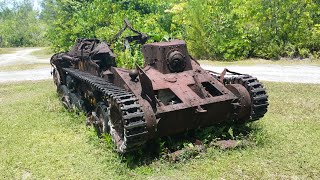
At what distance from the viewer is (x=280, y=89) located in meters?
12.3

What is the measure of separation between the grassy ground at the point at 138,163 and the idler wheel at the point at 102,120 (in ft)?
0.72

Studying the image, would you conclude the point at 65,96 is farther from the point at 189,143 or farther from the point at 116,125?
the point at 189,143

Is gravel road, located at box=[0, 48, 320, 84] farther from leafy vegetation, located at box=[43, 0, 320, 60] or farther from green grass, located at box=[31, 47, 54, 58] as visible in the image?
green grass, located at box=[31, 47, 54, 58]

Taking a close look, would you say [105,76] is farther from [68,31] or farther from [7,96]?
[68,31]

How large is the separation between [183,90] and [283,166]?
223 cm

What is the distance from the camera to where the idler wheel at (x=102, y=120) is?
22.8 feet

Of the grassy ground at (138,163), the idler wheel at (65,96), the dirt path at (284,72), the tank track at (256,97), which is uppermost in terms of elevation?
the tank track at (256,97)

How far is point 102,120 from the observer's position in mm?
7219

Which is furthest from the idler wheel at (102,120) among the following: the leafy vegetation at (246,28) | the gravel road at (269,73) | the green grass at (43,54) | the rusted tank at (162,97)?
the green grass at (43,54)

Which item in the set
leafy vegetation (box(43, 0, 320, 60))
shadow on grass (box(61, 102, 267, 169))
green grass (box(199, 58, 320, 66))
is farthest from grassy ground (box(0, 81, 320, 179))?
leafy vegetation (box(43, 0, 320, 60))

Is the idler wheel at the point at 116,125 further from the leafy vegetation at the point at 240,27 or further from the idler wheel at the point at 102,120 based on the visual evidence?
the leafy vegetation at the point at 240,27

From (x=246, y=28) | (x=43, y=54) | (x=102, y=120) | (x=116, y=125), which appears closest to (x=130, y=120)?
(x=116, y=125)

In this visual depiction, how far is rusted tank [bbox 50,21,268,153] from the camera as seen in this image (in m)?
5.88

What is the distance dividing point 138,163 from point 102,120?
146 centimetres
